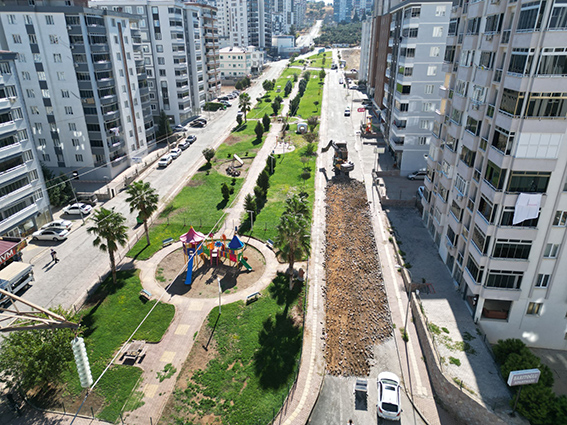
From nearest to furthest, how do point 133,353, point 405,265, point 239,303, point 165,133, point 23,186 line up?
point 133,353
point 239,303
point 405,265
point 23,186
point 165,133

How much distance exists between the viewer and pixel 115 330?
3784 cm

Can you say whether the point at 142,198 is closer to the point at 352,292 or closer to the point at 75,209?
the point at 75,209

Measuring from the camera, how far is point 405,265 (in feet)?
154

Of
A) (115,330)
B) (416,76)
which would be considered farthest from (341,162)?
(115,330)

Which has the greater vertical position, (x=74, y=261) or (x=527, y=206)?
(x=527, y=206)

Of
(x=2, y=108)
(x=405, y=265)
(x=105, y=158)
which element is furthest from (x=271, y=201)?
(x=2, y=108)

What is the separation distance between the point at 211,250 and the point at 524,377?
35.1 m

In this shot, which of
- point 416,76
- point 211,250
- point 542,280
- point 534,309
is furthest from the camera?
point 416,76

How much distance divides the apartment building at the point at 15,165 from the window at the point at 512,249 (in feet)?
192

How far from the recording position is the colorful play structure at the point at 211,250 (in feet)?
158

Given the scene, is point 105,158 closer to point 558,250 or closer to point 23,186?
point 23,186

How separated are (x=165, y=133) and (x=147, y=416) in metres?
78.3

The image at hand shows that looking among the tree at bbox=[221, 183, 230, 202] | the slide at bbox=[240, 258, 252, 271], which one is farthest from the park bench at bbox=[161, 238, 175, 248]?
the tree at bbox=[221, 183, 230, 202]

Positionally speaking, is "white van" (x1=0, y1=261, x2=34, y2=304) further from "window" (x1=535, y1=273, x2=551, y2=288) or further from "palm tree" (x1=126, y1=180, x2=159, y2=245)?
"window" (x1=535, y1=273, x2=551, y2=288)
